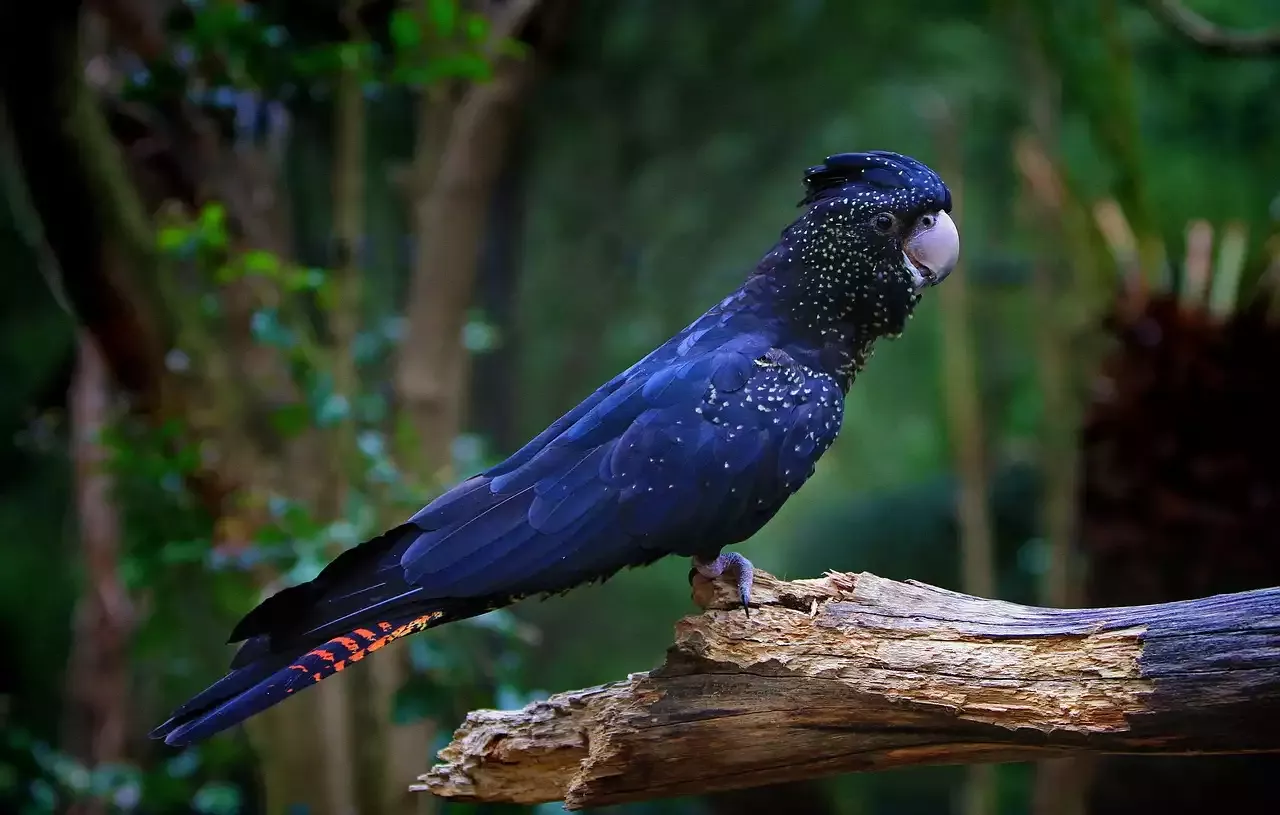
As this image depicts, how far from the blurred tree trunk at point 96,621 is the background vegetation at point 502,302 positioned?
17 millimetres

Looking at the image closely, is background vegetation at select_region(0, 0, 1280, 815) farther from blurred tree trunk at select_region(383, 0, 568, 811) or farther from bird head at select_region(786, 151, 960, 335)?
bird head at select_region(786, 151, 960, 335)

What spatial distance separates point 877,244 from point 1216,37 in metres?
Answer: 2.15

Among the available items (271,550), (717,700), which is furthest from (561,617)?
(717,700)

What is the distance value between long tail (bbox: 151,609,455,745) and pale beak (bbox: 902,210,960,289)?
41.6 inches

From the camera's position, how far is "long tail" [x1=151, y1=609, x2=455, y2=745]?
1.68 m

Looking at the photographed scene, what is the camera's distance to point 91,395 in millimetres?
4098

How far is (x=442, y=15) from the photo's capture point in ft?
7.88

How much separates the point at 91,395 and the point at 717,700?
3246 mm

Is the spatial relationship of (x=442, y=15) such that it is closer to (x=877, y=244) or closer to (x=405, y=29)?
(x=405, y=29)

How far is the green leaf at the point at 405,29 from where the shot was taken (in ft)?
7.81

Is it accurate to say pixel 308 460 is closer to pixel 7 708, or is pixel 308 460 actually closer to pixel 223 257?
pixel 223 257

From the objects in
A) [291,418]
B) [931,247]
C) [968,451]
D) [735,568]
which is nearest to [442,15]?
[291,418]

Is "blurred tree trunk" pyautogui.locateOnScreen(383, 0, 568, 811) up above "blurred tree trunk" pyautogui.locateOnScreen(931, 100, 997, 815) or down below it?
above

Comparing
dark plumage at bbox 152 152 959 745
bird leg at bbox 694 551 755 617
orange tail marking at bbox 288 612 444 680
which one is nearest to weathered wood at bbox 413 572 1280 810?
bird leg at bbox 694 551 755 617
